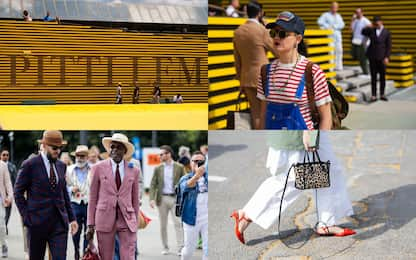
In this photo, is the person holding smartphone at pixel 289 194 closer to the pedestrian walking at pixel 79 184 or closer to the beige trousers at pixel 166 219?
the beige trousers at pixel 166 219

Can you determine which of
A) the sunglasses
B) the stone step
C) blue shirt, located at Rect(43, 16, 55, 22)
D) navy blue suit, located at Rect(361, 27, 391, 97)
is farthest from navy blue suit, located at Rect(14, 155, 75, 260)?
navy blue suit, located at Rect(361, 27, 391, 97)

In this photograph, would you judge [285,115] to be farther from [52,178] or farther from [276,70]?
[52,178]

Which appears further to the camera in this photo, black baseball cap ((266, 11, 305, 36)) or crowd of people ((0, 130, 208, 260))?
crowd of people ((0, 130, 208, 260))

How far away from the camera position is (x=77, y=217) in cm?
422

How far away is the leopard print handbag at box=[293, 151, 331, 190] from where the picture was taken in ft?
14.4

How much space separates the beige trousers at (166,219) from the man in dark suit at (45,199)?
0.69 meters

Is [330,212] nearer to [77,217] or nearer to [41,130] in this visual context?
[77,217]

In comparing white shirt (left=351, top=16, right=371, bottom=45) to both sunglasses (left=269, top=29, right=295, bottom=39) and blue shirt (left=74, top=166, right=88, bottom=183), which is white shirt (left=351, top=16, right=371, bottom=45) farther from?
blue shirt (left=74, top=166, right=88, bottom=183)

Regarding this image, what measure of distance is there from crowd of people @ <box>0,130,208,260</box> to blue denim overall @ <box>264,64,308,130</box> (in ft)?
1.91

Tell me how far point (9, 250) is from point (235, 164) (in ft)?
6.73

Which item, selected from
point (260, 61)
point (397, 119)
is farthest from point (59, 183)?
point (397, 119)

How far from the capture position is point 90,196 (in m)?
4.07

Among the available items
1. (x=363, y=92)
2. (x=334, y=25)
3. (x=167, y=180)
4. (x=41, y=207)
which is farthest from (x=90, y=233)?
(x=334, y=25)

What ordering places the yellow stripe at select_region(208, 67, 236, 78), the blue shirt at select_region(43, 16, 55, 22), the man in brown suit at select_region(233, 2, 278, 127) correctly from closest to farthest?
the blue shirt at select_region(43, 16, 55, 22) → the man in brown suit at select_region(233, 2, 278, 127) → the yellow stripe at select_region(208, 67, 236, 78)
